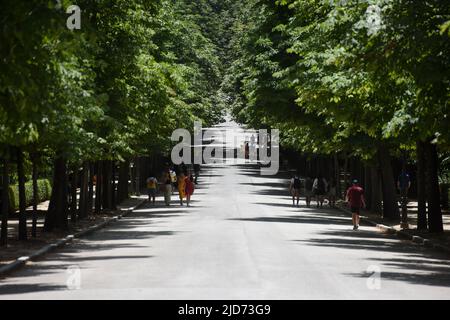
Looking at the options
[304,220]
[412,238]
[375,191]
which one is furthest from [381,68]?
[375,191]

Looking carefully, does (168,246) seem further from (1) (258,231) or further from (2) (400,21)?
(2) (400,21)

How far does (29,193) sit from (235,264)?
2769 cm

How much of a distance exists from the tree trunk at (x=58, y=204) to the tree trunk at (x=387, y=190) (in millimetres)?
12935

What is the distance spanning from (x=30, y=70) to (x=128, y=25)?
17.0 metres

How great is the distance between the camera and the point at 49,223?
101 feet

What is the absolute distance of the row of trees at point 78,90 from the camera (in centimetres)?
1302

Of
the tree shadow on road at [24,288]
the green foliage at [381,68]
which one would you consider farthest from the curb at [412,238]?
the tree shadow on road at [24,288]

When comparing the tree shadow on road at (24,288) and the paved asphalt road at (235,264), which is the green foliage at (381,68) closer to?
the paved asphalt road at (235,264)

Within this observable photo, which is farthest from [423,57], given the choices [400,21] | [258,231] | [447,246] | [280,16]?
[280,16]

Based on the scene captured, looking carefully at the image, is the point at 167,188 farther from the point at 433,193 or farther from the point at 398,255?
the point at 398,255

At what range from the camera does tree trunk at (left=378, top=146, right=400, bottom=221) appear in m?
38.2

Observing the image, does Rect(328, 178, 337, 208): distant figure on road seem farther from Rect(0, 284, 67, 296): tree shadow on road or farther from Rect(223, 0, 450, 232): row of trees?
Rect(0, 284, 67, 296): tree shadow on road

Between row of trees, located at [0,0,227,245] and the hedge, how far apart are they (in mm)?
2881

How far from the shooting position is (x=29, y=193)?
4509 cm
